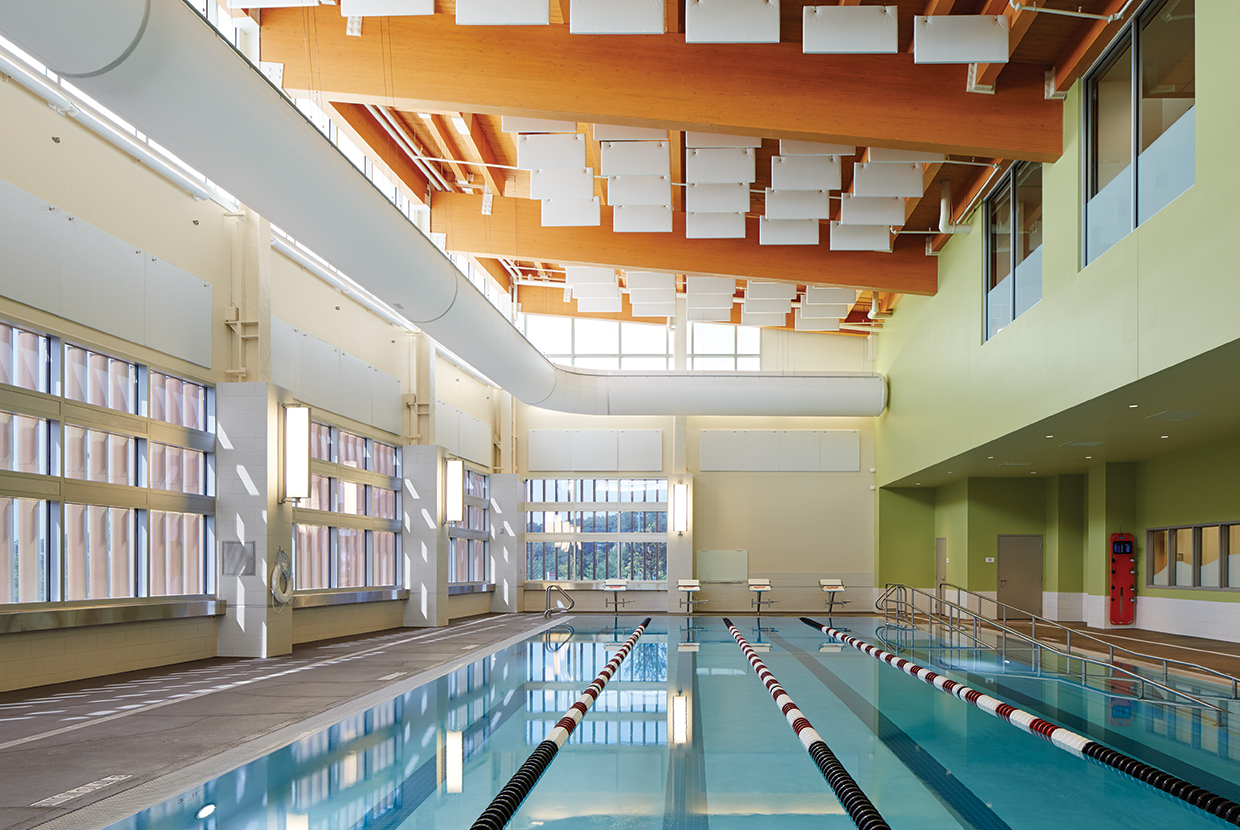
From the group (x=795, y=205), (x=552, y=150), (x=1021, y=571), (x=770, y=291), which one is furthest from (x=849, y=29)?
(x=1021, y=571)

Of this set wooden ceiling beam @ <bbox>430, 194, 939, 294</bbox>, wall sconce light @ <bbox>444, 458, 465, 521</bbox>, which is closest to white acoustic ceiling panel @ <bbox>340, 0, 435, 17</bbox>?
wooden ceiling beam @ <bbox>430, 194, 939, 294</bbox>

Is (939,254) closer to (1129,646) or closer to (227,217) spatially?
(1129,646)

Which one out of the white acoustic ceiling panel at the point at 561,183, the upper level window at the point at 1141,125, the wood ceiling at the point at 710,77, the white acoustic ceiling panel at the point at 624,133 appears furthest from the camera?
the white acoustic ceiling panel at the point at 561,183

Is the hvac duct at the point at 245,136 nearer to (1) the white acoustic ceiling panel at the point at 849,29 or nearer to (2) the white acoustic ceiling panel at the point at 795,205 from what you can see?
(2) the white acoustic ceiling panel at the point at 795,205

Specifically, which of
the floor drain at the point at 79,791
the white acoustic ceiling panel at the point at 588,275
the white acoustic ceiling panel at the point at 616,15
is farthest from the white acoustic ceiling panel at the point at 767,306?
the floor drain at the point at 79,791

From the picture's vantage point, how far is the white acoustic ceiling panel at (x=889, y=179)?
12156mm

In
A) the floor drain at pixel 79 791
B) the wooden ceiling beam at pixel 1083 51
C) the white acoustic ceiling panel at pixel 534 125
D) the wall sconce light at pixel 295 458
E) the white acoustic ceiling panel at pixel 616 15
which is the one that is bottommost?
the floor drain at pixel 79 791

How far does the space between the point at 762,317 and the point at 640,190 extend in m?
8.51

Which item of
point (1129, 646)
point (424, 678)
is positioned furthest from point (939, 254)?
point (424, 678)

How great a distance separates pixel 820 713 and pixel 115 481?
8.24 meters

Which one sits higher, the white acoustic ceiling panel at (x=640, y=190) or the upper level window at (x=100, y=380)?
the white acoustic ceiling panel at (x=640, y=190)

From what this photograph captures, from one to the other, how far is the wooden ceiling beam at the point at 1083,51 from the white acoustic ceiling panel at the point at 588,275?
28.4ft

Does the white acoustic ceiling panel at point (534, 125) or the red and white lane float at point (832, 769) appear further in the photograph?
the white acoustic ceiling panel at point (534, 125)

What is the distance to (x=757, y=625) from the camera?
20.4m
